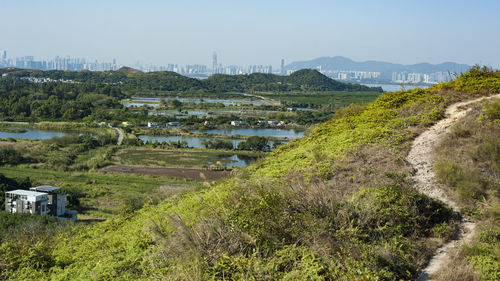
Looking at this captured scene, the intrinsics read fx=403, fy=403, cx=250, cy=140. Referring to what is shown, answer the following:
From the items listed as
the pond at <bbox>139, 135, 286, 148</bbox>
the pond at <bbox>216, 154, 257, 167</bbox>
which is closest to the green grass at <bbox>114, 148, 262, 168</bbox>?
the pond at <bbox>216, 154, 257, 167</bbox>

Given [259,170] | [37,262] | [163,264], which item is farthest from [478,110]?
[37,262]

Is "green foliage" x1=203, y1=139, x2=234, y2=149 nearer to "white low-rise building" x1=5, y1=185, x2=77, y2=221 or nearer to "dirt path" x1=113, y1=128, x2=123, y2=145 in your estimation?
"dirt path" x1=113, y1=128, x2=123, y2=145

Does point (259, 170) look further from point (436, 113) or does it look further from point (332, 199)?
point (436, 113)

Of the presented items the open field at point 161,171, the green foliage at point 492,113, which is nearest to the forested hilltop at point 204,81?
the open field at point 161,171

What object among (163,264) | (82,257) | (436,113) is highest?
(436,113)

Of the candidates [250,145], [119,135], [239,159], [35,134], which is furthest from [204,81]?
[239,159]

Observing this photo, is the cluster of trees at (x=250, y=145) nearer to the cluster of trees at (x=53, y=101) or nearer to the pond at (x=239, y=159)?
the pond at (x=239, y=159)
